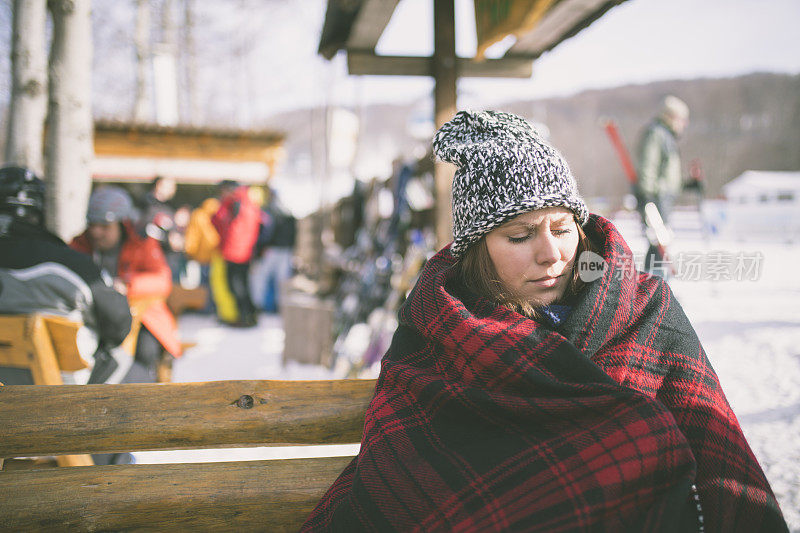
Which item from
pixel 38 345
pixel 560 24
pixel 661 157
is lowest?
pixel 38 345

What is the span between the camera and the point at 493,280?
1342mm

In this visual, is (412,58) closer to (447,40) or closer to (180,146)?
(447,40)

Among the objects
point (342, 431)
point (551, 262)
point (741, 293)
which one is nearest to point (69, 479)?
point (342, 431)

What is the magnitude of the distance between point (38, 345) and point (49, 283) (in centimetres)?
26

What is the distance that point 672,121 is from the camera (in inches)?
200

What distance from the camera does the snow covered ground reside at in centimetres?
210

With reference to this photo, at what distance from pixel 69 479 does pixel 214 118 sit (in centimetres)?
3269

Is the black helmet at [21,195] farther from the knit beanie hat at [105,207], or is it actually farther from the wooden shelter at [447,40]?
the wooden shelter at [447,40]

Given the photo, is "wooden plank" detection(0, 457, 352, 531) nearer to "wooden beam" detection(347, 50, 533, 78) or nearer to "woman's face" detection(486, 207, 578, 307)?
"woman's face" detection(486, 207, 578, 307)

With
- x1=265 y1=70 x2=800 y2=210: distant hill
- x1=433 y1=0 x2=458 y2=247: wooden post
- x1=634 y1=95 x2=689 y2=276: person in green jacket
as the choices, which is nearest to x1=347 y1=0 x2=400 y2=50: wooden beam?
x1=433 y1=0 x2=458 y2=247: wooden post

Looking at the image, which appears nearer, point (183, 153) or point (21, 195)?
point (21, 195)

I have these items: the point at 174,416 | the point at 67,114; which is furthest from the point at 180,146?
the point at 174,416

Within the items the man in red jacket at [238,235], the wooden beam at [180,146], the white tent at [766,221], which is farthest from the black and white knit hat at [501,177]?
the white tent at [766,221]

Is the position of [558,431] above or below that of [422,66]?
below
